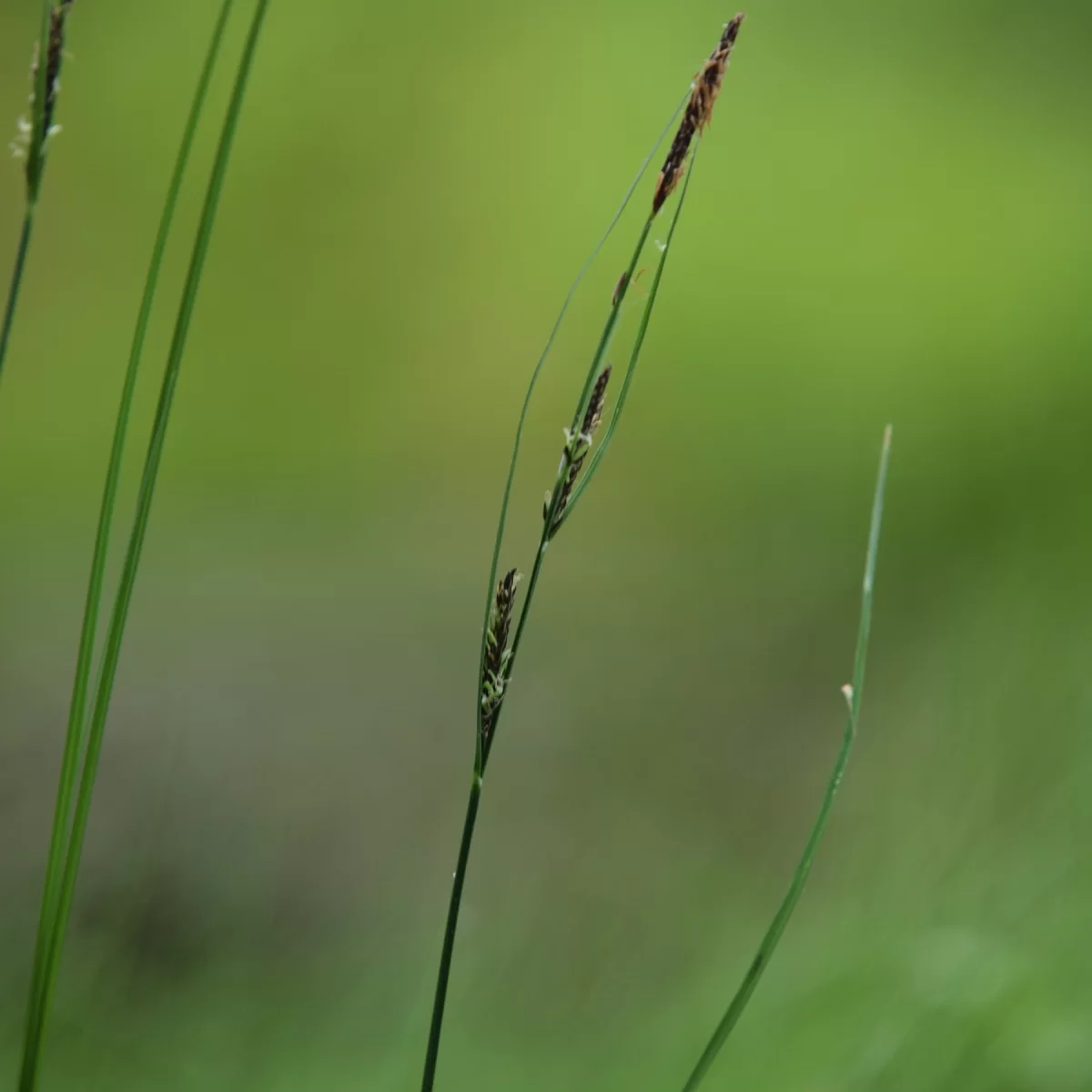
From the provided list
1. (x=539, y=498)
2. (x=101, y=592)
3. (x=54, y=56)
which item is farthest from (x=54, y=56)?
(x=539, y=498)

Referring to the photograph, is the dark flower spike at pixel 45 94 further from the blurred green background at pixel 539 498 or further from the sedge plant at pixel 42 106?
the blurred green background at pixel 539 498

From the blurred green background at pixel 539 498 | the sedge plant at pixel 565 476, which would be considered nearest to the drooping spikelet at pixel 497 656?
the sedge plant at pixel 565 476

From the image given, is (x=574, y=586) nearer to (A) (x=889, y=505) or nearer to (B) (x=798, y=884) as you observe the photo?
(A) (x=889, y=505)

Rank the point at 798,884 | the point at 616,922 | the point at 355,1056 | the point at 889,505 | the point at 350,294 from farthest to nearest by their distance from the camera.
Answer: the point at 350,294
the point at 889,505
the point at 616,922
the point at 355,1056
the point at 798,884

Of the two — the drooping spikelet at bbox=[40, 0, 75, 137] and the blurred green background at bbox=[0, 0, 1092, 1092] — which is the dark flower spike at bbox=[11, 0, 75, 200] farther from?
the blurred green background at bbox=[0, 0, 1092, 1092]

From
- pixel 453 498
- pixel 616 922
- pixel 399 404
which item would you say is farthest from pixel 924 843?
pixel 399 404

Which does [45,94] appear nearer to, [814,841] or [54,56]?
[54,56]
